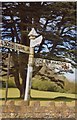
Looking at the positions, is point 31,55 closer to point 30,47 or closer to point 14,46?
point 30,47

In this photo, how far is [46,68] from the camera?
458 cm

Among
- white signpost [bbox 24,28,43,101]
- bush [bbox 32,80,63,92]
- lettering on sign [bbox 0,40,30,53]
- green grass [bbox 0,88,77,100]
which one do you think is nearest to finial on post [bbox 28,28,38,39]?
white signpost [bbox 24,28,43,101]

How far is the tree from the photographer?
456 centimetres

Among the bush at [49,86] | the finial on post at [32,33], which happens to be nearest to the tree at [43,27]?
the finial on post at [32,33]

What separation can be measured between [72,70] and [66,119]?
2.08 ft

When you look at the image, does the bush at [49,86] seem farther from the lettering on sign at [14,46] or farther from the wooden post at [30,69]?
the lettering on sign at [14,46]

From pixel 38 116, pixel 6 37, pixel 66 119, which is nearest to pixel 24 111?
pixel 38 116

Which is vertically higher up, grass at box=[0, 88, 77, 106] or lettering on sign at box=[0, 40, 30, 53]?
lettering on sign at box=[0, 40, 30, 53]

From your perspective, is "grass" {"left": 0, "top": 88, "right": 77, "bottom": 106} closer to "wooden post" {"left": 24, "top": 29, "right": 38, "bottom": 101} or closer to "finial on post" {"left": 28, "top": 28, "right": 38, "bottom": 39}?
"wooden post" {"left": 24, "top": 29, "right": 38, "bottom": 101}

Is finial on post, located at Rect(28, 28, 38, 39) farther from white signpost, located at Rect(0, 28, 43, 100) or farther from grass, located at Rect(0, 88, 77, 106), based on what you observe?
grass, located at Rect(0, 88, 77, 106)

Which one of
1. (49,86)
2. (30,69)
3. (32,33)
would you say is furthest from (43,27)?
(49,86)

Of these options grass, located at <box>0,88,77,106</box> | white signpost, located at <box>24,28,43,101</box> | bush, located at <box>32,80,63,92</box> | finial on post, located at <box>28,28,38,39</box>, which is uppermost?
finial on post, located at <box>28,28,38,39</box>

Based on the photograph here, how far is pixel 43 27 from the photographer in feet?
15.1

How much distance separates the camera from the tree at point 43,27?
15.0 feet
